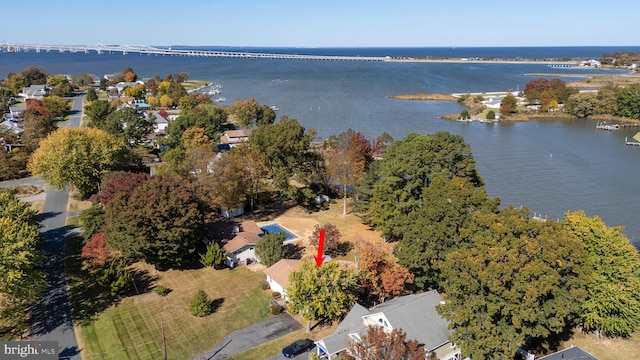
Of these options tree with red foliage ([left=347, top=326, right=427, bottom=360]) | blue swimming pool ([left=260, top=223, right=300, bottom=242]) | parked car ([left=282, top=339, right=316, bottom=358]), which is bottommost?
blue swimming pool ([left=260, top=223, right=300, bottom=242])

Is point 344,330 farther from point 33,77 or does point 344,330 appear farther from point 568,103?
point 33,77

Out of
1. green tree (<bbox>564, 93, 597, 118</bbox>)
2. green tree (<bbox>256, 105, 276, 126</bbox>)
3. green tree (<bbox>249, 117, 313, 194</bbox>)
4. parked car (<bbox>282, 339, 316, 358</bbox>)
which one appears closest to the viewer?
parked car (<bbox>282, 339, 316, 358</bbox>)

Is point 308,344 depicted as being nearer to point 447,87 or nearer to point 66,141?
point 66,141

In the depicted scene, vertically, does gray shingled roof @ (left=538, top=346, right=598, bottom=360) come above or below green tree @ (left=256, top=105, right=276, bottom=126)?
below

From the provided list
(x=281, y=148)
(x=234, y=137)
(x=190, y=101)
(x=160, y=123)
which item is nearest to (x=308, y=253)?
(x=281, y=148)

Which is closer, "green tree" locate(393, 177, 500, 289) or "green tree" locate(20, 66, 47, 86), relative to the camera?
"green tree" locate(393, 177, 500, 289)

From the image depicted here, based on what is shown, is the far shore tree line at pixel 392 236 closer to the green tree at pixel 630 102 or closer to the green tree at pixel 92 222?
the green tree at pixel 92 222

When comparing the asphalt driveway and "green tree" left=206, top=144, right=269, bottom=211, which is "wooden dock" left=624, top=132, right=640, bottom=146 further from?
the asphalt driveway

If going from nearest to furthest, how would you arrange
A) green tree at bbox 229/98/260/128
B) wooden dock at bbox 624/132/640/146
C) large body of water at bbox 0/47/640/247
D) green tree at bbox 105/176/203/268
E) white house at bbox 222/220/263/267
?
green tree at bbox 105/176/203/268 → white house at bbox 222/220/263/267 → large body of water at bbox 0/47/640/247 → wooden dock at bbox 624/132/640/146 → green tree at bbox 229/98/260/128

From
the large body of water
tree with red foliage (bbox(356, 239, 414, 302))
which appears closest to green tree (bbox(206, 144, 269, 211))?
tree with red foliage (bbox(356, 239, 414, 302))
